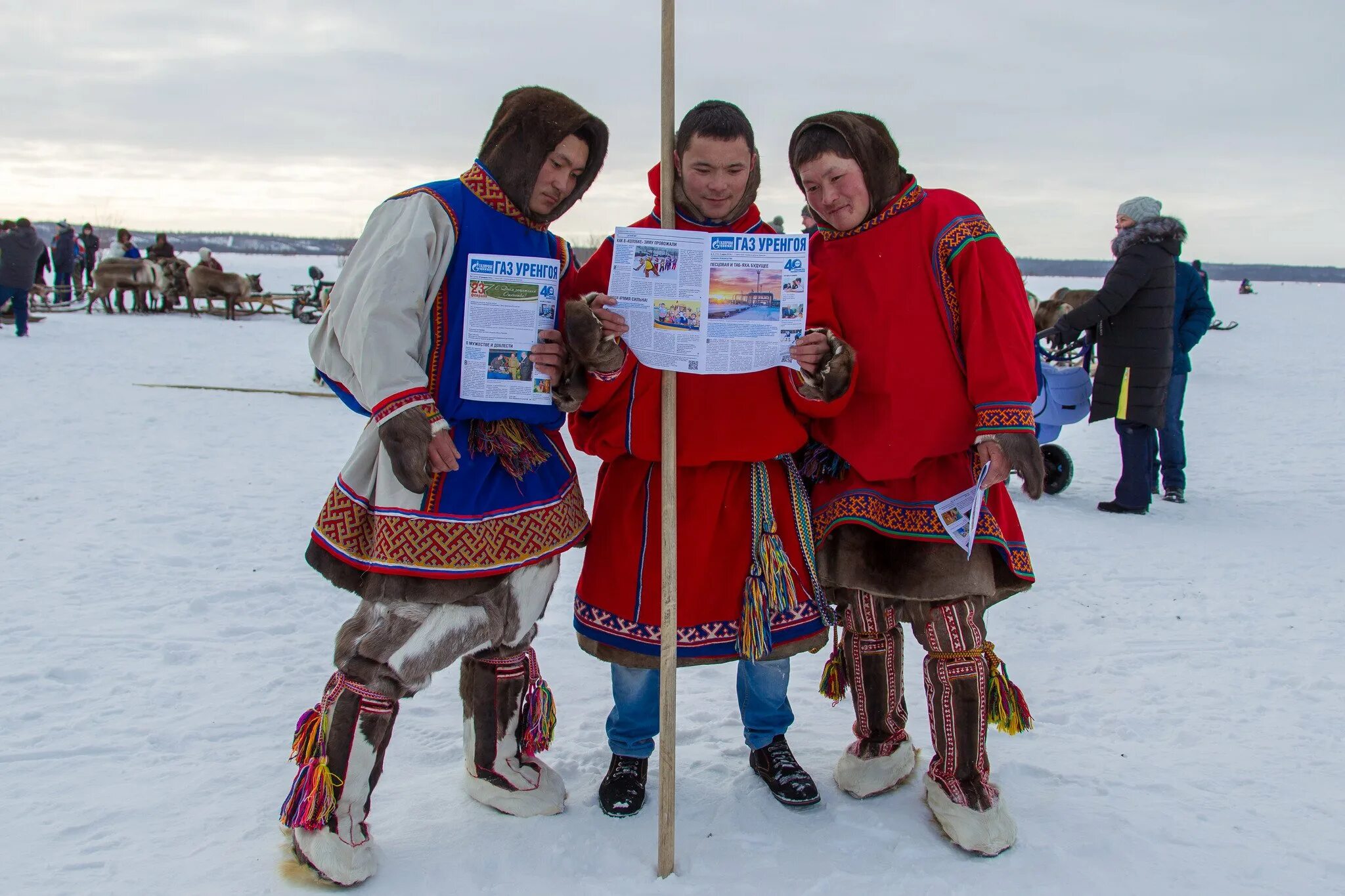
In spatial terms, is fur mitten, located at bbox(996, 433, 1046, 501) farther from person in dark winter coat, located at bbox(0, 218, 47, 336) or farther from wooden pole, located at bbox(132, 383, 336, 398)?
person in dark winter coat, located at bbox(0, 218, 47, 336)

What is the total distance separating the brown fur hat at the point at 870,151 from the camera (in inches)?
91.0

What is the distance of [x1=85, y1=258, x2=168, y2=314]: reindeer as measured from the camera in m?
17.9

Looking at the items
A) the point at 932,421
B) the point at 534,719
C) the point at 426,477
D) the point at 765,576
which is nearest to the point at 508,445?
the point at 426,477

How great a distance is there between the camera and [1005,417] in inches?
88.7

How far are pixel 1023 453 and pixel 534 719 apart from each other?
1.49m

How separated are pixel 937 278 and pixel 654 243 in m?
0.73

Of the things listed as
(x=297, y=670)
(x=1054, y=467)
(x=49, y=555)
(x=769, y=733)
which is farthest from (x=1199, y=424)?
(x=49, y=555)

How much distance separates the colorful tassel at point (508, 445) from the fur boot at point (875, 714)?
100 cm

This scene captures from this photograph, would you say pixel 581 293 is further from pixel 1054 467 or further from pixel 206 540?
pixel 1054 467

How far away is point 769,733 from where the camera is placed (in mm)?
2732

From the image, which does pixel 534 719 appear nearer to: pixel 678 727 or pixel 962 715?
pixel 678 727

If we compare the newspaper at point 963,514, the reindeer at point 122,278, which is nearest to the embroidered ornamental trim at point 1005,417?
the newspaper at point 963,514

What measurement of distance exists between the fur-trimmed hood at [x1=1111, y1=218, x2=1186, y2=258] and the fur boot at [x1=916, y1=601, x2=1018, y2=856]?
423 cm

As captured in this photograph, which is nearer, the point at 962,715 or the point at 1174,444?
the point at 962,715
